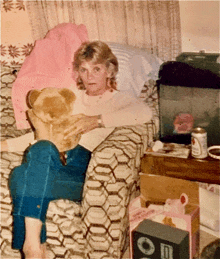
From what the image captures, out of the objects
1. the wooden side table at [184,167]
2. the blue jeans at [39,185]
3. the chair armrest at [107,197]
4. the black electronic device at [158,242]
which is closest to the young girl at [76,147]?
the blue jeans at [39,185]

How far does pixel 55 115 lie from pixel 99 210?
1.70ft

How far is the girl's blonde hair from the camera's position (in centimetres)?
195

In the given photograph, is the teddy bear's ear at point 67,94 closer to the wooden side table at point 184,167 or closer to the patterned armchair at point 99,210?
the patterned armchair at point 99,210

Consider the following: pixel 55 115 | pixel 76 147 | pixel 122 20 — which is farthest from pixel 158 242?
pixel 122 20

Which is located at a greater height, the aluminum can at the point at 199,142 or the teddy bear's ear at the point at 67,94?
the teddy bear's ear at the point at 67,94

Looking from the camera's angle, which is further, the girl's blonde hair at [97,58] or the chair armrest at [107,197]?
the girl's blonde hair at [97,58]

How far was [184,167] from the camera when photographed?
1837mm

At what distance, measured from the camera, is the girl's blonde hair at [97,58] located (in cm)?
195

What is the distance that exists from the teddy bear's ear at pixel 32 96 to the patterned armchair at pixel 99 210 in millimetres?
378

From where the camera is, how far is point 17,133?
2102 mm

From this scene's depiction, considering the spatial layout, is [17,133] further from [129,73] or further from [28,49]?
[129,73]

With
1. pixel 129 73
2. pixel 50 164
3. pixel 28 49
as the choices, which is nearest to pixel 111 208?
pixel 50 164

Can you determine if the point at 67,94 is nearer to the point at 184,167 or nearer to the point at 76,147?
the point at 76,147

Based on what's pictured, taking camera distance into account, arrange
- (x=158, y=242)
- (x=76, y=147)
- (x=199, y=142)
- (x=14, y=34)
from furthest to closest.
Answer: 1. (x=14, y=34)
2. (x=76, y=147)
3. (x=199, y=142)
4. (x=158, y=242)
